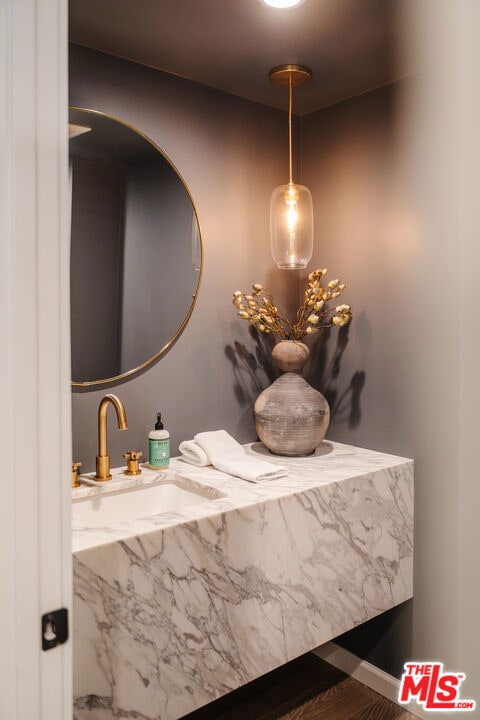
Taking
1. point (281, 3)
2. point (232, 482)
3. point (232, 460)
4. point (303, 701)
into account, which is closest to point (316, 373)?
point (232, 460)

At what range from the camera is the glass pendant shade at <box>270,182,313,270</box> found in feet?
6.71

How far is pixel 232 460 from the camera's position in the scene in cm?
187

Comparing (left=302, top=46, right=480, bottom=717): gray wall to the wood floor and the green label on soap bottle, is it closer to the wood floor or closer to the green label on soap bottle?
the wood floor

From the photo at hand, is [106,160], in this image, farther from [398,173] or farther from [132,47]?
[398,173]

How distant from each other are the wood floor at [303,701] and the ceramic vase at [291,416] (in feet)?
2.92

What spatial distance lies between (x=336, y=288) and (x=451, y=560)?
101 centimetres

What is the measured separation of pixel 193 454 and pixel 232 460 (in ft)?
0.47

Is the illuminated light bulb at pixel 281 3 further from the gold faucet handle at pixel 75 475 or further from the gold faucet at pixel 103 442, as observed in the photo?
the gold faucet handle at pixel 75 475

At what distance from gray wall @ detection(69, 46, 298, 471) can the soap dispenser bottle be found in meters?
0.10

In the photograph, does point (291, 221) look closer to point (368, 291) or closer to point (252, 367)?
point (368, 291)

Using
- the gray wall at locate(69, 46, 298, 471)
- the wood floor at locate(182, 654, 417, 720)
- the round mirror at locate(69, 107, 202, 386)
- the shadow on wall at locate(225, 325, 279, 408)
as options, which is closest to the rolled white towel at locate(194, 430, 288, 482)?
the gray wall at locate(69, 46, 298, 471)

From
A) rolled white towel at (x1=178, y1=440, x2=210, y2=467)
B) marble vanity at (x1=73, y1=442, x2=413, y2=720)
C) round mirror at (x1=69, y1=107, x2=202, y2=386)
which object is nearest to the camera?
marble vanity at (x1=73, y1=442, x2=413, y2=720)

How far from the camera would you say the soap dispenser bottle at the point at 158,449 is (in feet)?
5.97

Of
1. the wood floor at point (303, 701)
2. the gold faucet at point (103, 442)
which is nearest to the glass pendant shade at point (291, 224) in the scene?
the gold faucet at point (103, 442)
